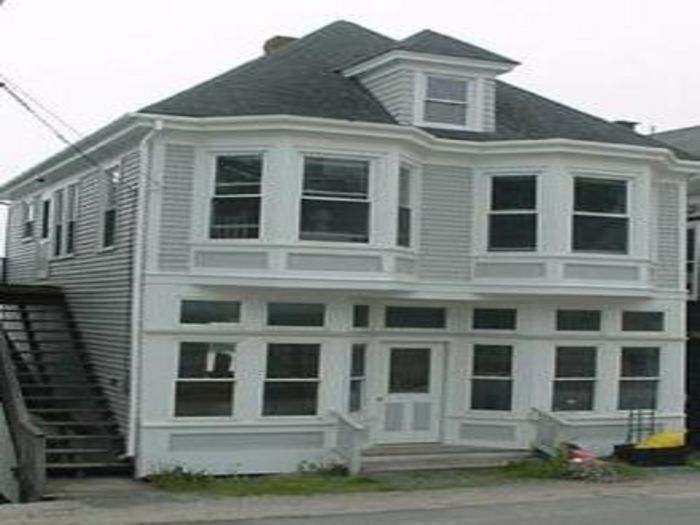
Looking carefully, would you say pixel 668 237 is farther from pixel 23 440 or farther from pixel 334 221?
pixel 23 440

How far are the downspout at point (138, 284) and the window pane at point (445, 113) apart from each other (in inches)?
215

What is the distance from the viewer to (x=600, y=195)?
22.1 m

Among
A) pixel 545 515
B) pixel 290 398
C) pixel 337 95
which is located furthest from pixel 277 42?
pixel 545 515

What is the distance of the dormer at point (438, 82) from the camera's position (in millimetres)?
22188

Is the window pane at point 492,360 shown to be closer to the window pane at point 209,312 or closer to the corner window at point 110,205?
the window pane at point 209,312

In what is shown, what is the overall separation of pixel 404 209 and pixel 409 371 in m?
3.20

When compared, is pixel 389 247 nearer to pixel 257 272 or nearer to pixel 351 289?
pixel 351 289

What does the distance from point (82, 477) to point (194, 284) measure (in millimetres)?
3679

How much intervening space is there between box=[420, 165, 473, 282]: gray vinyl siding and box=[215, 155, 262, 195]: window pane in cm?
341

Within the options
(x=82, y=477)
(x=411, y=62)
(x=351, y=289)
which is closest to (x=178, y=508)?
(x=82, y=477)

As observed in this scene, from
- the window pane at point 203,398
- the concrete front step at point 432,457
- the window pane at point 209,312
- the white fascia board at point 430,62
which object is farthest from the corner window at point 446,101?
the window pane at point 203,398

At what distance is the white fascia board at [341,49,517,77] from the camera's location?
873 inches

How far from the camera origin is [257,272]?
65.0 feet

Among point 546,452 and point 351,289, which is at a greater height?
point 351,289
